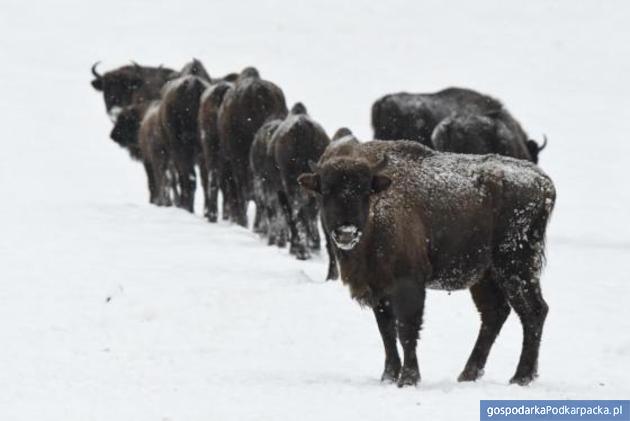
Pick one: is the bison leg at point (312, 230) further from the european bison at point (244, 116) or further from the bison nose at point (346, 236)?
the bison nose at point (346, 236)

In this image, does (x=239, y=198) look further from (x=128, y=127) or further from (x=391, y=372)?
(x=391, y=372)

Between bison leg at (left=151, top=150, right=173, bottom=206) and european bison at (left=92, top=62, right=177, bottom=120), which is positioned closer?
bison leg at (left=151, top=150, right=173, bottom=206)

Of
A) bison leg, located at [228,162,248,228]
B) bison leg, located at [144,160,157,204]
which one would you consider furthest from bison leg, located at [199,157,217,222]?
bison leg, located at [144,160,157,204]

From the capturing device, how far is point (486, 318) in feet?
30.7

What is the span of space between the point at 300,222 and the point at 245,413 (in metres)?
7.74

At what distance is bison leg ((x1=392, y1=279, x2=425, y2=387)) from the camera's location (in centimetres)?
855

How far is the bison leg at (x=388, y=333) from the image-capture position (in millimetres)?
8758

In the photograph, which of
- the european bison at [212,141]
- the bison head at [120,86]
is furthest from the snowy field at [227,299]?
the bison head at [120,86]

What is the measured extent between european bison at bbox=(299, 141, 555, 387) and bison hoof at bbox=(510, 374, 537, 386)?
0.4 inches

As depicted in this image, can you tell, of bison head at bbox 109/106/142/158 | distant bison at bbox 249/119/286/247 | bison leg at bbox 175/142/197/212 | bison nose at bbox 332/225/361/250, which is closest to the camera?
bison nose at bbox 332/225/361/250

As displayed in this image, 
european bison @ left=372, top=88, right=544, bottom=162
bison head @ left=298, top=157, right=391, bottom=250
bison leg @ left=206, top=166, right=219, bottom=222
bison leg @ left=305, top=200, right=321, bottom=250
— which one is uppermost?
bison head @ left=298, top=157, right=391, bottom=250

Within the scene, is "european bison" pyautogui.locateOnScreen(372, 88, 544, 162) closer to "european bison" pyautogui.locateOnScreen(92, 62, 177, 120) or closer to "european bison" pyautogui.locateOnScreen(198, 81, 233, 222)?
"european bison" pyautogui.locateOnScreen(198, 81, 233, 222)

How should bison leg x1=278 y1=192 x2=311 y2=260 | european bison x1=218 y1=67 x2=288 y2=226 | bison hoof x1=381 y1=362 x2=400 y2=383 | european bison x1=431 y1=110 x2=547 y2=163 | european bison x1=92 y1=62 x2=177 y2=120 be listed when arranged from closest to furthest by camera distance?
bison hoof x1=381 y1=362 x2=400 y2=383 → bison leg x1=278 y1=192 x2=311 y2=260 → european bison x1=431 y1=110 x2=547 y2=163 → european bison x1=218 y1=67 x2=288 y2=226 → european bison x1=92 y1=62 x2=177 y2=120

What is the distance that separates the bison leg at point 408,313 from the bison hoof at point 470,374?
20.5 inches
